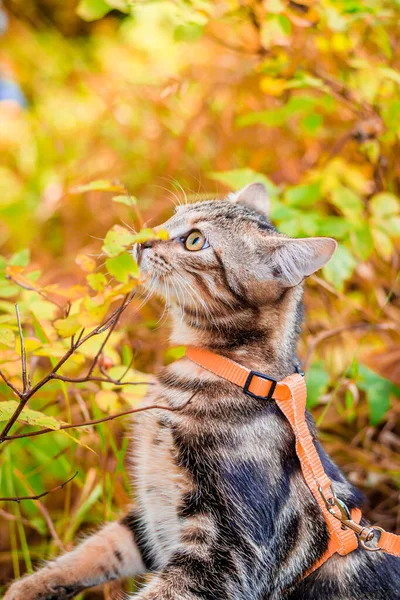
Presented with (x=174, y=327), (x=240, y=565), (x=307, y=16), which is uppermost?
(x=307, y=16)

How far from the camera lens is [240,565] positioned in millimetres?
1418

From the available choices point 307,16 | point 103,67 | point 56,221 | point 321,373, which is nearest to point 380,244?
point 321,373

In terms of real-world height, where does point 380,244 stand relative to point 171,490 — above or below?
above

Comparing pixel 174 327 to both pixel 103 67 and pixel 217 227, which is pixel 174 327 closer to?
pixel 217 227

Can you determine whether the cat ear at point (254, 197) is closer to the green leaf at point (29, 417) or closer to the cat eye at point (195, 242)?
the cat eye at point (195, 242)

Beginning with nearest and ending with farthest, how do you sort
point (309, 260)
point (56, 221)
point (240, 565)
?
point (240, 565) → point (309, 260) → point (56, 221)

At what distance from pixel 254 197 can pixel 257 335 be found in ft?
2.04

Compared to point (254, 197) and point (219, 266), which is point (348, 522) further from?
point (254, 197)

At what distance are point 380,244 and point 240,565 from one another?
4.38ft

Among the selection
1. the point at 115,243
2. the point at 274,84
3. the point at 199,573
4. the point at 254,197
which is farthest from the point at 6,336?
the point at 274,84

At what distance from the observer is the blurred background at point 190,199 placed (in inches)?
75.5

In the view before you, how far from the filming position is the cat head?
1626mm

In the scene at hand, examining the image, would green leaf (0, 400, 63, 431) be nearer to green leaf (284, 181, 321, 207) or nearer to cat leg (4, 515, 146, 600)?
cat leg (4, 515, 146, 600)

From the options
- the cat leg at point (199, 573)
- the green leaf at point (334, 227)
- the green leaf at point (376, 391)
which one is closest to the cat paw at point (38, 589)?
the cat leg at point (199, 573)
